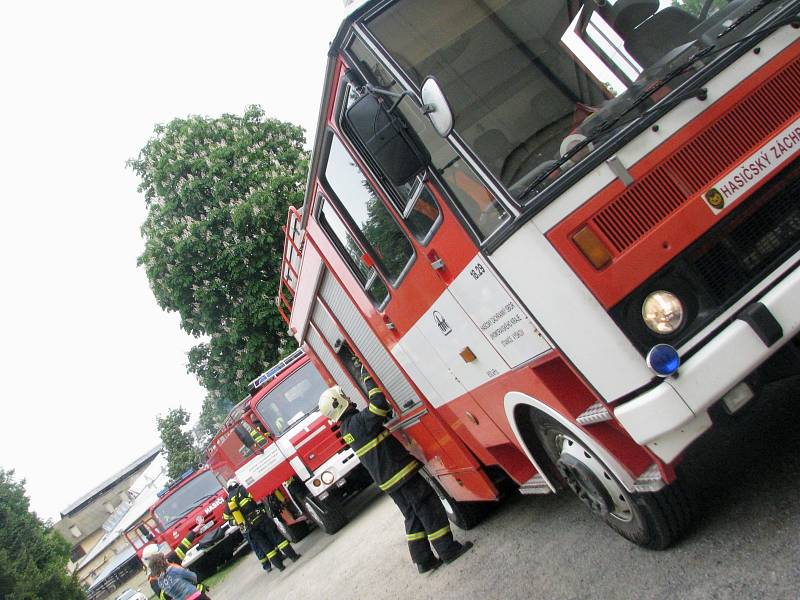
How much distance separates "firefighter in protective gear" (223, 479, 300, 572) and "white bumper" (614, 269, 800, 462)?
35.1ft

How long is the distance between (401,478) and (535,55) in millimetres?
3832

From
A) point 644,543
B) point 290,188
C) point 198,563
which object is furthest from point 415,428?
point 290,188

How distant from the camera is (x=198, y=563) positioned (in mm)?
19797

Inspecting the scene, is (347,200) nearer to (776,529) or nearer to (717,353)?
(717,353)

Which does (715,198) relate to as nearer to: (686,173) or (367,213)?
(686,173)

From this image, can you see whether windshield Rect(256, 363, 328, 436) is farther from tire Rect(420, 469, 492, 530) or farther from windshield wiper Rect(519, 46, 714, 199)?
windshield wiper Rect(519, 46, 714, 199)

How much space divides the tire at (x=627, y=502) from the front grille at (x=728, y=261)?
1.00 metres

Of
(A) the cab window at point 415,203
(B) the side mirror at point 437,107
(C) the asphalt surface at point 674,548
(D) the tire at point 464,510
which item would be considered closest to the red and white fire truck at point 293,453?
(C) the asphalt surface at point 674,548

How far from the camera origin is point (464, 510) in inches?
314

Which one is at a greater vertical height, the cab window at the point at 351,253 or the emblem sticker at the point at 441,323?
the cab window at the point at 351,253

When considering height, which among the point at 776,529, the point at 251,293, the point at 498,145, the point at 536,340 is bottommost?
the point at 776,529

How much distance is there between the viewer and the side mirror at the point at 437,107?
3637mm

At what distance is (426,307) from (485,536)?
10.3ft

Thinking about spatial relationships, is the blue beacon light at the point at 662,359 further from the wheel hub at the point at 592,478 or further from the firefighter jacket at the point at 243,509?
the firefighter jacket at the point at 243,509
